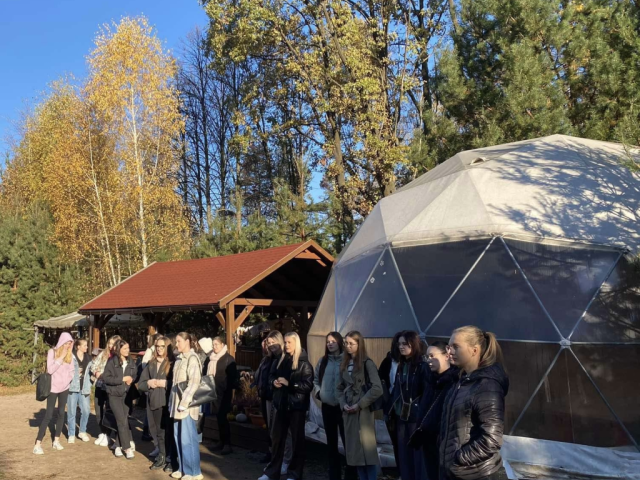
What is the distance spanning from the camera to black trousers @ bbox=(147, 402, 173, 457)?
871 cm

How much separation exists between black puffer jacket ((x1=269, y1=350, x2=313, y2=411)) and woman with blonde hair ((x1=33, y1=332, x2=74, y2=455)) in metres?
4.37

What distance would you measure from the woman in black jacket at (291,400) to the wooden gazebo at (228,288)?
17.2ft

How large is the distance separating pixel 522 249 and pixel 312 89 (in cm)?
1543

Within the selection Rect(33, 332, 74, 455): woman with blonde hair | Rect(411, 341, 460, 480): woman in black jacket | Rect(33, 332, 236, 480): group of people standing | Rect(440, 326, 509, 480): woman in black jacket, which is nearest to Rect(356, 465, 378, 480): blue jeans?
Rect(411, 341, 460, 480): woman in black jacket

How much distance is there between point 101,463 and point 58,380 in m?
1.67

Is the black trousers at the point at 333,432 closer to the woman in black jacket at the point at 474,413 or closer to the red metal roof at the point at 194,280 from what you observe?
the woman in black jacket at the point at 474,413

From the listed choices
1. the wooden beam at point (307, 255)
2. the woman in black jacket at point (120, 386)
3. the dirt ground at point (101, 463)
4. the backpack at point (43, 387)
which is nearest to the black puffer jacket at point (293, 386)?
the dirt ground at point (101, 463)

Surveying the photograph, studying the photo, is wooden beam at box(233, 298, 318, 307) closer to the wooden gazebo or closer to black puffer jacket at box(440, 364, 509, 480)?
the wooden gazebo

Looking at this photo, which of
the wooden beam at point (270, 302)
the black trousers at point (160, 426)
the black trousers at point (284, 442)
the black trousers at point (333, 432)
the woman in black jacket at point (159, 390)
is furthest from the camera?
the wooden beam at point (270, 302)

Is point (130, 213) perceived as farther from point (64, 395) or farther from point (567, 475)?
point (567, 475)

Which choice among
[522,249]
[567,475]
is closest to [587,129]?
[522,249]

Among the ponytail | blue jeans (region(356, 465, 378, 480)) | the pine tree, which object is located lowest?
blue jeans (region(356, 465, 378, 480))

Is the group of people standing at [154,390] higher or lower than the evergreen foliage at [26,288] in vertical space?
lower

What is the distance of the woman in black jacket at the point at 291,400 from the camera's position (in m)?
7.32
